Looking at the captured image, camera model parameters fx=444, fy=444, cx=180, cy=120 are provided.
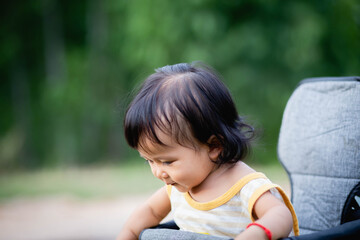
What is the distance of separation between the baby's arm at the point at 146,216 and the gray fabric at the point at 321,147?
0.63 m

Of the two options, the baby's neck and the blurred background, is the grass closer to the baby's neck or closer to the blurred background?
the blurred background

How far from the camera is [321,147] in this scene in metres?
1.92

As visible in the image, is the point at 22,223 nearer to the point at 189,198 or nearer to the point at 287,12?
the point at 189,198

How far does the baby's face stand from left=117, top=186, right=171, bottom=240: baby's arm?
0.30 m

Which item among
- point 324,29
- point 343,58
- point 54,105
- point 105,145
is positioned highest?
point 324,29

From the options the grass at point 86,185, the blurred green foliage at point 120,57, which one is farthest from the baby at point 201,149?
the blurred green foliage at point 120,57

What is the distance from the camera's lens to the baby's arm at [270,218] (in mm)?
1278

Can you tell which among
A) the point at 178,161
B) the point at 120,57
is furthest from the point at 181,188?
the point at 120,57

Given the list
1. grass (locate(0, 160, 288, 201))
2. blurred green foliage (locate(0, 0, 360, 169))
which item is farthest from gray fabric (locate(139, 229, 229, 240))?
blurred green foliage (locate(0, 0, 360, 169))

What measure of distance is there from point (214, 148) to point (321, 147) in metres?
0.62

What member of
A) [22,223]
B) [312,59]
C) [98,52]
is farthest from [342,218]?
A: [98,52]

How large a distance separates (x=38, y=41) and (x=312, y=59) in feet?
26.4

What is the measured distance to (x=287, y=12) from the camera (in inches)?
353

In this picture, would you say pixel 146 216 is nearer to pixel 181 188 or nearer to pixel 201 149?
pixel 181 188
